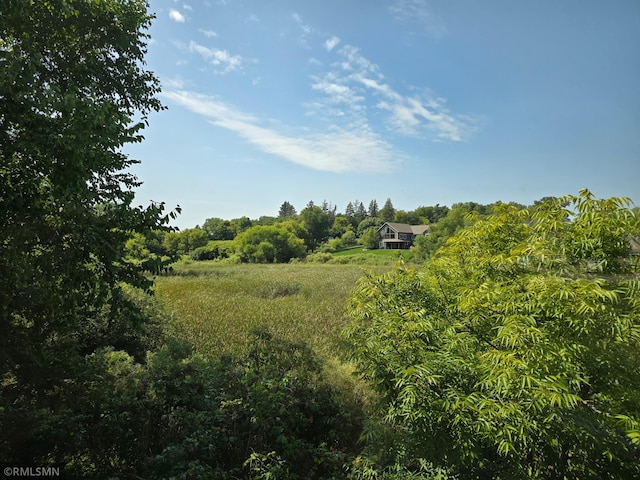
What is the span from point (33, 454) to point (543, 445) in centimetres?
566

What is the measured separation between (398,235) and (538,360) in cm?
6301

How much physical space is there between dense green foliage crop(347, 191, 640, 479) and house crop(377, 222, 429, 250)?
6181 cm

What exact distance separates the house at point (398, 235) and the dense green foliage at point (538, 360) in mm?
61811

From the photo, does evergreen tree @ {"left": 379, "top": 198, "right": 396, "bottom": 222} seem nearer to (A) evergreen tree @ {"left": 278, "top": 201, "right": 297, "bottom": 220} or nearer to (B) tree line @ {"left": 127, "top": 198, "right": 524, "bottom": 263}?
(B) tree line @ {"left": 127, "top": 198, "right": 524, "bottom": 263}

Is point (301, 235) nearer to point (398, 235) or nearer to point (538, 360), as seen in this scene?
point (398, 235)

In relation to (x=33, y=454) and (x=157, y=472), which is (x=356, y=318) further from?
(x=33, y=454)

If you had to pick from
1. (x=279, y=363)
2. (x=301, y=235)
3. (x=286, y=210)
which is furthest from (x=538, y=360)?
(x=286, y=210)

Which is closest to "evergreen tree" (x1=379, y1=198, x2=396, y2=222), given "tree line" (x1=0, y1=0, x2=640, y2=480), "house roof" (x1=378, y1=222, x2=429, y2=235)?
"house roof" (x1=378, y1=222, x2=429, y2=235)

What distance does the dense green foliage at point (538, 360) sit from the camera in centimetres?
235

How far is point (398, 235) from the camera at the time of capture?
2511 inches

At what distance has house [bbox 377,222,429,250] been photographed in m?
64.1

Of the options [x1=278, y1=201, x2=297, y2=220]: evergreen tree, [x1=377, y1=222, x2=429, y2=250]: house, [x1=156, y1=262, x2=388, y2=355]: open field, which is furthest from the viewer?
[x1=278, y1=201, x2=297, y2=220]: evergreen tree

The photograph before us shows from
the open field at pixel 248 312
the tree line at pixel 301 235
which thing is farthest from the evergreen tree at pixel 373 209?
the open field at pixel 248 312

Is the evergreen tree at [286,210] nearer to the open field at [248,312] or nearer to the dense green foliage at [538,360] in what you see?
the open field at [248,312]
